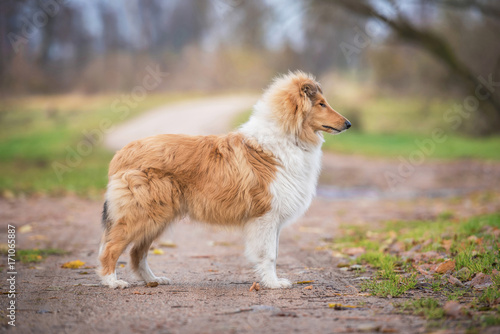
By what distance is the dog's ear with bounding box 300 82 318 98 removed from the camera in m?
5.55

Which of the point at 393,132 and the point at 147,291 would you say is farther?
the point at 393,132

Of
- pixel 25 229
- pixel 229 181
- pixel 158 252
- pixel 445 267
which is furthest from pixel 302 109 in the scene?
pixel 25 229

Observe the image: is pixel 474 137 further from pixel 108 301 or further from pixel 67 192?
pixel 108 301

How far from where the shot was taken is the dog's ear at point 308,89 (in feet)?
→ 18.2

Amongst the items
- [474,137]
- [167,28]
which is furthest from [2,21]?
[474,137]

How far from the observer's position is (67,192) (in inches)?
484

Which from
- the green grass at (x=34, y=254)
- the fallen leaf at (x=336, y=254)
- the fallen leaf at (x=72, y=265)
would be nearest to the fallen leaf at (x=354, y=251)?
the fallen leaf at (x=336, y=254)

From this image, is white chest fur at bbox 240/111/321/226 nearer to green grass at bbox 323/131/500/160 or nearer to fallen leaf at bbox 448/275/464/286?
fallen leaf at bbox 448/275/464/286

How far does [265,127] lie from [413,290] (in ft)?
7.51

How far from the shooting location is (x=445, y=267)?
5.35m

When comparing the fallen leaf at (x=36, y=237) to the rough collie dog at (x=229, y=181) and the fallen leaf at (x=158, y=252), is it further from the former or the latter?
the rough collie dog at (x=229, y=181)

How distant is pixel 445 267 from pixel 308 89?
97.6 inches

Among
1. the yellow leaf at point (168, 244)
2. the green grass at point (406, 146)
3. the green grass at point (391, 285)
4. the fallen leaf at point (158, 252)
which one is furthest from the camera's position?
the green grass at point (406, 146)

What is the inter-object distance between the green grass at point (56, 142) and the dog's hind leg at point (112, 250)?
7523mm
